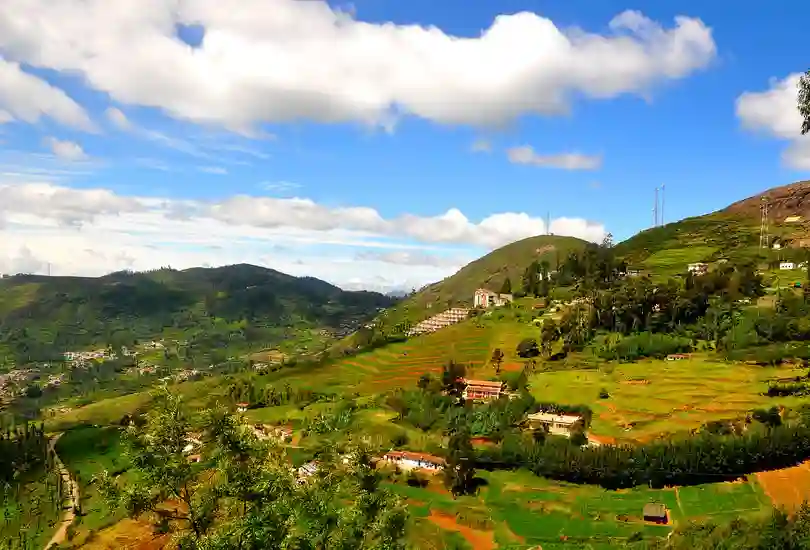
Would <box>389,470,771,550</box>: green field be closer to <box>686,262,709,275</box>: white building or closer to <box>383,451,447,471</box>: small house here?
<box>383,451,447,471</box>: small house

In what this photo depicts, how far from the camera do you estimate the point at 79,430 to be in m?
148

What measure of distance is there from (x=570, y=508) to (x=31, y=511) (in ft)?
279

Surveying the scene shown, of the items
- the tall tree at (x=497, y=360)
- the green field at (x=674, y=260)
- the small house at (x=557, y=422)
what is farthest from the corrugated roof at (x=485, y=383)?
the green field at (x=674, y=260)

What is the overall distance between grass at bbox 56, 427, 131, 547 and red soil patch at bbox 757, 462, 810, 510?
7998 centimetres

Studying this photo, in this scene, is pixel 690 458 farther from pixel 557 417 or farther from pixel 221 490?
pixel 221 490

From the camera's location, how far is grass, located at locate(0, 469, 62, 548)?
83.6 meters

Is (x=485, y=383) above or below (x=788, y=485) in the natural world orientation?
above

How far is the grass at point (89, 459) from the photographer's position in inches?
3344

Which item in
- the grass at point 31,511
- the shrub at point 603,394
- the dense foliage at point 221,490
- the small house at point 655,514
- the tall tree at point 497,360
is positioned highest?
the dense foliage at point 221,490

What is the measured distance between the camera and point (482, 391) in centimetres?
9750

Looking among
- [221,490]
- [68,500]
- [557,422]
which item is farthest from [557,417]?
[68,500]

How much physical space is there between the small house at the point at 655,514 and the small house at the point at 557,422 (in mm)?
18732

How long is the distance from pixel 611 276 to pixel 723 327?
169 ft

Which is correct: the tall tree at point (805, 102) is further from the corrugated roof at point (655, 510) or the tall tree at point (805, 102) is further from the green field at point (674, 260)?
the green field at point (674, 260)
